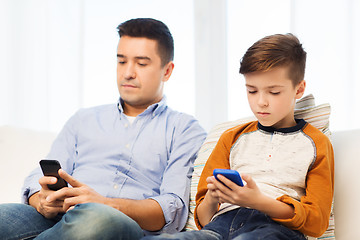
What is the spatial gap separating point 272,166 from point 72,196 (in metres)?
0.63

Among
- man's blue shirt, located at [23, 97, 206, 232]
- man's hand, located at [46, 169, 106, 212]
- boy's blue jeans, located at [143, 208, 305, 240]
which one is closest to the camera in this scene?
boy's blue jeans, located at [143, 208, 305, 240]

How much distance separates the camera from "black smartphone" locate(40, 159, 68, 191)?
4.60 ft

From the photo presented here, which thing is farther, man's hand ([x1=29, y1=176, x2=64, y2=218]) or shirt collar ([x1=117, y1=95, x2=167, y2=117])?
shirt collar ([x1=117, y1=95, x2=167, y2=117])

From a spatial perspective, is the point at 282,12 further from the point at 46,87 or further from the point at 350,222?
the point at 46,87

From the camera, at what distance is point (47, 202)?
58.5 inches

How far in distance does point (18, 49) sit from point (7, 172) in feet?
4.42

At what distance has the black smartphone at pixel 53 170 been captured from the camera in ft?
4.60

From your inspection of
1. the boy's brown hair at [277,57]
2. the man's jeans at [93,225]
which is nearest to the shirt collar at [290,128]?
the boy's brown hair at [277,57]

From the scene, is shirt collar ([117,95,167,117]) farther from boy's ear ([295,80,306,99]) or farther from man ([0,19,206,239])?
boy's ear ([295,80,306,99])

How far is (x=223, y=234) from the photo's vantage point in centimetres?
123

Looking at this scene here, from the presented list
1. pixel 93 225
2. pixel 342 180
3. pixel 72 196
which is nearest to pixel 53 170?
pixel 72 196

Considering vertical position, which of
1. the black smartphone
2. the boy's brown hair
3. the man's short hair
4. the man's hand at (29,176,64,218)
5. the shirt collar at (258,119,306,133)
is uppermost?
the man's short hair

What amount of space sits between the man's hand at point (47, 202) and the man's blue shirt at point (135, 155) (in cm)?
15

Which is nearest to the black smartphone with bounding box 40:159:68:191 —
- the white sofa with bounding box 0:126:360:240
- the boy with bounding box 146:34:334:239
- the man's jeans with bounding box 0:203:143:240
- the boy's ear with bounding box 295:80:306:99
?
the man's jeans with bounding box 0:203:143:240
